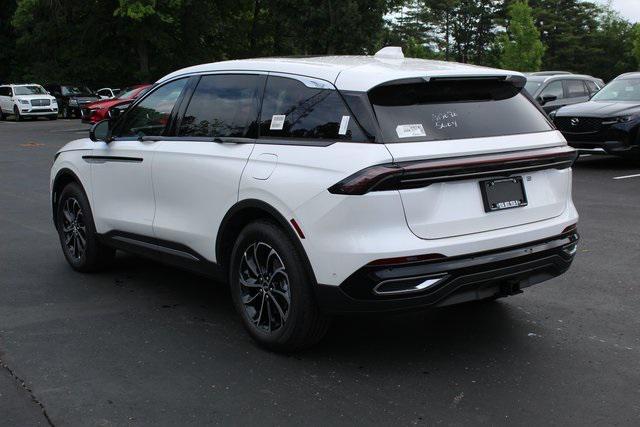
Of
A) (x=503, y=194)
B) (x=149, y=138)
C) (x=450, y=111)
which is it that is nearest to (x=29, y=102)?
(x=149, y=138)

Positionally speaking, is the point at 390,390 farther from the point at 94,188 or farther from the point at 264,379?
the point at 94,188

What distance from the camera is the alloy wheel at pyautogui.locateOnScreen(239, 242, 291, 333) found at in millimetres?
4379

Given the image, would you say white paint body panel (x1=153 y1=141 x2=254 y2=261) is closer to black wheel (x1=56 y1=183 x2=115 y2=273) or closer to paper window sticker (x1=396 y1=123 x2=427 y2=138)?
paper window sticker (x1=396 y1=123 x2=427 y2=138)

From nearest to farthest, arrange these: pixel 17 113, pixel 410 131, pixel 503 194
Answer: pixel 410 131 → pixel 503 194 → pixel 17 113

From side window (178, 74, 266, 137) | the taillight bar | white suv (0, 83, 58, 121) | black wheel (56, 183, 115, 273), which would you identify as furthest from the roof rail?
white suv (0, 83, 58, 121)

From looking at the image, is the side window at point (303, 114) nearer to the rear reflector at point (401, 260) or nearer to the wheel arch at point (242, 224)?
the wheel arch at point (242, 224)

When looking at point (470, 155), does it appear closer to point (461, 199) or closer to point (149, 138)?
point (461, 199)

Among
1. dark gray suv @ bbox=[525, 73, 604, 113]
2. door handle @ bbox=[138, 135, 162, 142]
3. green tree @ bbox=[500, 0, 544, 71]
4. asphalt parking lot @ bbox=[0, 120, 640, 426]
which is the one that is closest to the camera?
asphalt parking lot @ bbox=[0, 120, 640, 426]

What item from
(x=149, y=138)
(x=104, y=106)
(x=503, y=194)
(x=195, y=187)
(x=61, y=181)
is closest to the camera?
(x=503, y=194)

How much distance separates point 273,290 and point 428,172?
1198mm

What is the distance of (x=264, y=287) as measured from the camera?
449cm

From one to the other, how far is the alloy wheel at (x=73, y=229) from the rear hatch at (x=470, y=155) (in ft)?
11.0

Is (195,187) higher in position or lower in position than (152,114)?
lower

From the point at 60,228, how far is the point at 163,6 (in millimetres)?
34459
